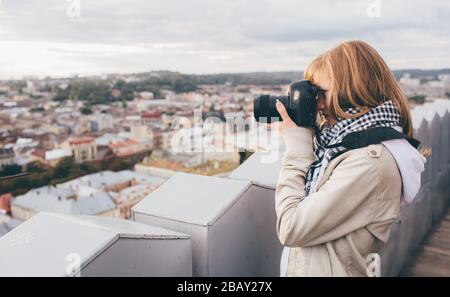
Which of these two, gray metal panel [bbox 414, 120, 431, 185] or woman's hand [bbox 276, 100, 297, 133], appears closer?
woman's hand [bbox 276, 100, 297, 133]

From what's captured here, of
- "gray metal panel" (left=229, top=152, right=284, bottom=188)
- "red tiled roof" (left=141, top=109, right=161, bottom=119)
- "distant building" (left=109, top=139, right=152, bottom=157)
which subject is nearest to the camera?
"gray metal panel" (left=229, top=152, right=284, bottom=188)

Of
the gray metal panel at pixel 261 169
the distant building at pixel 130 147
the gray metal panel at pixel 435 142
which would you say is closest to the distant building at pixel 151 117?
the distant building at pixel 130 147

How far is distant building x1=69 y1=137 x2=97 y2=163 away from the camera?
24597 millimetres

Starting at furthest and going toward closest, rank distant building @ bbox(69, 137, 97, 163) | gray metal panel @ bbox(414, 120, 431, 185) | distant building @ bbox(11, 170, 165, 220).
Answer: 1. distant building @ bbox(69, 137, 97, 163)
2. distant building @ bbox(11, 170, 165, 220)
3. gray metal panel @ bbox(414, 120, 431, 185)

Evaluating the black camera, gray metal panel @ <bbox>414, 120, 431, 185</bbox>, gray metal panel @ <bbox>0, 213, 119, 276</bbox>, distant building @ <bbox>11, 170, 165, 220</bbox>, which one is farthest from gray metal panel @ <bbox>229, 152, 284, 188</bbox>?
distant building @ <bbox>11, 170, 165, 220</bbox>

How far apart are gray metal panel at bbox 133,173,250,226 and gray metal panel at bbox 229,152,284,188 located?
3.6 inches

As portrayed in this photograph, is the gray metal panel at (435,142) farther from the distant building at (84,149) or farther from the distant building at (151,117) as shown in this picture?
the distant building at (151,117)

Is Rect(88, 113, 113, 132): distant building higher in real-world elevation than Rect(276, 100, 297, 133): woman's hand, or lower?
lower

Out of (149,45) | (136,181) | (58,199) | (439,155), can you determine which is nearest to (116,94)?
(149,45)

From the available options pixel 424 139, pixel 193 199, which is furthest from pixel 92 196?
pixel 193 199

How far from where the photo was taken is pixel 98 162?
2584 cm

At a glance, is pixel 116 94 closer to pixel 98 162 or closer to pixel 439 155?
pixel 98 162

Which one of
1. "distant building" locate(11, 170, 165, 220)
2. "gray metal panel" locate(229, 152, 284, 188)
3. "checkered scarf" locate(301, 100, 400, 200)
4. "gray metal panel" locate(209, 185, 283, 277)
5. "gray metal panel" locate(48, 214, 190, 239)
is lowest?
"distant building" locate(11, 170, 165, 220)

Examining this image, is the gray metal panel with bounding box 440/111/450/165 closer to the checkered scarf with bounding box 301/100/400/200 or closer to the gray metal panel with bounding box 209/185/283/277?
the gray metal panel with bounding box 209/185/283/277
